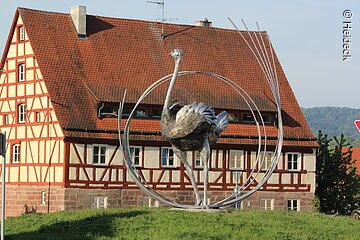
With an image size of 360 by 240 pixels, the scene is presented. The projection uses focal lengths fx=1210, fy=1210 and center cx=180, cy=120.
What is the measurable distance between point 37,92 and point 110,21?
6.94 meters

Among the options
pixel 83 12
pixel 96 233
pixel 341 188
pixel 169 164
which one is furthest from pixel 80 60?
pixel 96 233

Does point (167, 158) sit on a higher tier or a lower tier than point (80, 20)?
lower

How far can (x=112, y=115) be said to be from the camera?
60562 millimetres

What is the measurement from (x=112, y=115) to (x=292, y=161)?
1103 cm

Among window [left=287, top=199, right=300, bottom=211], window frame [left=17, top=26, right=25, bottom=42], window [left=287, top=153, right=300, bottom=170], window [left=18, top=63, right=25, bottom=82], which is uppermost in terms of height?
window frame [left=17, top=26, right=25, bottom=42]

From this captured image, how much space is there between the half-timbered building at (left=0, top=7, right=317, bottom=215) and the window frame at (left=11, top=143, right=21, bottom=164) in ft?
0.07

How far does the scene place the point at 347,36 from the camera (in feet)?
162

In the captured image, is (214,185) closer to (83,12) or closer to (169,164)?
(169,164)

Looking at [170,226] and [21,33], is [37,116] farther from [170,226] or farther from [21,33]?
[170,226]

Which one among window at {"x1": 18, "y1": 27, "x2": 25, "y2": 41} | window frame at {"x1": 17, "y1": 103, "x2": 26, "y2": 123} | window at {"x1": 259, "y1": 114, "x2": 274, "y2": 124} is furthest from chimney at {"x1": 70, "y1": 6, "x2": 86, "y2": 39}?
window at {"x1": 259, "y1": 114, "x2": 274, "y2": 124}

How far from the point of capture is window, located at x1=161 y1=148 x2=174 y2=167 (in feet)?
203

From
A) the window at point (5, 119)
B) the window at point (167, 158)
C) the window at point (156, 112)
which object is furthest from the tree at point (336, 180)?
the window at point (5, 119)

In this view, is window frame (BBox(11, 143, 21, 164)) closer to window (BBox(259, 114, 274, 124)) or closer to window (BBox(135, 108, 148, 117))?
window (BBox(135, 108, 148, 117))

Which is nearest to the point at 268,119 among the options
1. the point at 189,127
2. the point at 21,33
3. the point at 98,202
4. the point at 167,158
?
the point at 167,158
